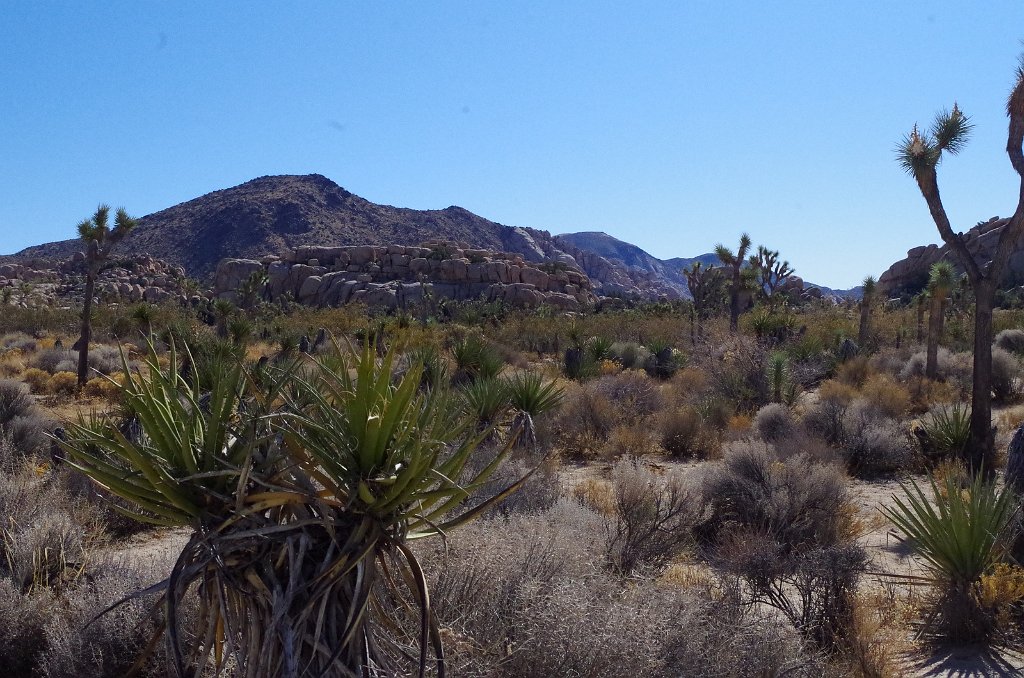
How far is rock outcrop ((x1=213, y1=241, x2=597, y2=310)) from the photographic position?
73.2 m

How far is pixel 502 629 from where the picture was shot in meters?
3.97

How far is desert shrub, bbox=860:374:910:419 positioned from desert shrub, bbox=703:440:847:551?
22.4ft

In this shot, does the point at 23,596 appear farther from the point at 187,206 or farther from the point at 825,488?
the point at 187,206

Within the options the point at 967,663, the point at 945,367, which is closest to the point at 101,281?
the point at 945,367

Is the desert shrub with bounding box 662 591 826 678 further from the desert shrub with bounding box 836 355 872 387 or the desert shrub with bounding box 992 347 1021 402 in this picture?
the desert shrub with bounding box 836 355 872 387

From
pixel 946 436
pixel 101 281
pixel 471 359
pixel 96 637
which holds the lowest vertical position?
pixel 96 637

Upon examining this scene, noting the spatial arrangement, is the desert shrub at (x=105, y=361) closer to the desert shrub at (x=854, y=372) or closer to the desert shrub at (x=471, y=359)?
the desert shrub at (x=471, y=359)

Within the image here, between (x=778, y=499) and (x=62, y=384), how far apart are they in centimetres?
1931

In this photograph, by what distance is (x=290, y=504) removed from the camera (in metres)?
3.01

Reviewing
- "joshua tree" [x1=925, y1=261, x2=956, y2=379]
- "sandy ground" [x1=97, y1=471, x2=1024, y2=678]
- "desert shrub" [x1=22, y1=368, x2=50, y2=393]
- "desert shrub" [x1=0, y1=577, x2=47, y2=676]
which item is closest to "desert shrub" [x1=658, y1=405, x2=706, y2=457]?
"sandy ground" [x1=97, y1=471, x2=1024, y2=678]

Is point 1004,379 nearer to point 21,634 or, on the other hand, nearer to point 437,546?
point 437,546

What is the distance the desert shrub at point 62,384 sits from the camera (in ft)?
64.5

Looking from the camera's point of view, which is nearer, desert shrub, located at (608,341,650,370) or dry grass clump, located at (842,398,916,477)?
dry grass clump, located at (842,398,916,477)

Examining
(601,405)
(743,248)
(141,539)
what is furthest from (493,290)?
(141,539)
